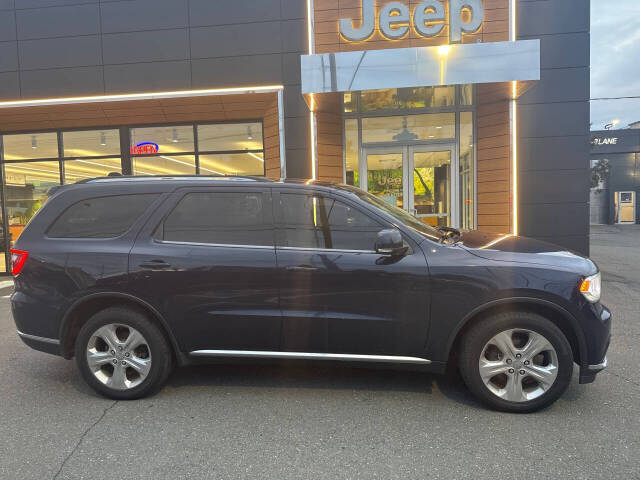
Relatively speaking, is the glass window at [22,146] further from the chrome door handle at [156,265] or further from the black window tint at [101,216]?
the chrome door handle at [156,265]

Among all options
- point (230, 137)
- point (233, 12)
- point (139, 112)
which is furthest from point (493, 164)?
point (139, 112)

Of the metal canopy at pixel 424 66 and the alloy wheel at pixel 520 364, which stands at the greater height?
the metal canopy at pixel 424 66

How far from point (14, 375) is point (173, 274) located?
2.14 m

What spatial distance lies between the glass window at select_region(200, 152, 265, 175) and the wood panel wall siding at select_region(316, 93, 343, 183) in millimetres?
1521

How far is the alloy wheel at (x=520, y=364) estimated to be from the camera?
3156 millimetres

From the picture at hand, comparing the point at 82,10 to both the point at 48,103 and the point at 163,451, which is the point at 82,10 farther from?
the point at 163,451

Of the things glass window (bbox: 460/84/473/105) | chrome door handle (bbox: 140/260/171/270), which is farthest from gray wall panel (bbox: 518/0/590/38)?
chrome door handle (bbox: 140/260/171/270)

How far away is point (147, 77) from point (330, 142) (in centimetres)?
404

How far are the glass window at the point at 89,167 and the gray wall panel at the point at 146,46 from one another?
7.49 ft

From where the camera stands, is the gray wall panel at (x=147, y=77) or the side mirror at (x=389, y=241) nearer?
the side mirror at (x=389, y=241)

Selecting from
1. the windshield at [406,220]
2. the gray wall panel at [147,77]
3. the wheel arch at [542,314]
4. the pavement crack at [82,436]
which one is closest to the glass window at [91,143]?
the gray wall panel at [147,77]

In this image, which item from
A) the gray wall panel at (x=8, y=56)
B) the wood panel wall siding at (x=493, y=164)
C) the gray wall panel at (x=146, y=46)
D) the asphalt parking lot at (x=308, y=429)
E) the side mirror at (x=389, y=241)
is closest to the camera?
the asphalt parking lot at (x=308, y=429)

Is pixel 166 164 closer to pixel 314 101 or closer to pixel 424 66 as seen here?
pixel 314 101

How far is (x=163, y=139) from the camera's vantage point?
10.0 meters
